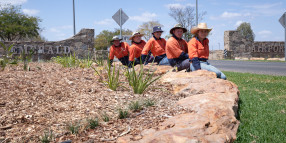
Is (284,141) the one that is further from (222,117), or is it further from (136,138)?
(136,138)

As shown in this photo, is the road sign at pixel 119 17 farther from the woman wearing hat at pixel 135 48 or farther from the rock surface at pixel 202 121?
the rock surface at pixel 202 121

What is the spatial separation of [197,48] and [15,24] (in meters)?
29.3

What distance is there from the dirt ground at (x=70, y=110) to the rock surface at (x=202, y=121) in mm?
129

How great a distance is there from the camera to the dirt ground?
2.32 metres

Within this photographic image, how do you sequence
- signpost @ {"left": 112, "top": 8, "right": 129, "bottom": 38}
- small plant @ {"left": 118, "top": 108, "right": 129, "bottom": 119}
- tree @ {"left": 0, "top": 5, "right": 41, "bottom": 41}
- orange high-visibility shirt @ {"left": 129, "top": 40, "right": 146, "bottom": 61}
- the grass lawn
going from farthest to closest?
tree @ {"left": 0, "top": 5, "right": 41, "bottom": 41} → signpost @ {"left": 112, "top": 8, "right": 129, "bottom": 38} → orange high-visibility shirt @ {"left": 129, "top": 40, "right": 146, "bottom": 61} → the grass lawn → small plant @ {"left": 118, "top": 108, "right": 129, "bottom": 119}

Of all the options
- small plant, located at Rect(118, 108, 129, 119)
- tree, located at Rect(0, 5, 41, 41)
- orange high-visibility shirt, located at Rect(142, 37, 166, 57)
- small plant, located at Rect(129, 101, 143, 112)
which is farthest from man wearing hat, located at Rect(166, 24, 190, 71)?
tree, located at Rect(0, 5, 41, 41)

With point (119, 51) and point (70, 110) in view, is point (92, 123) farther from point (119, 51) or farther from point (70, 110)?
point (119, 51)

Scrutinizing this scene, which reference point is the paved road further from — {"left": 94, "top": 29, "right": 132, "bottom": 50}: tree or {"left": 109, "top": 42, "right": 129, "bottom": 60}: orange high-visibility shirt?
{"left": 94, "top": 29, "right": 132, "bottom": 50}: tree

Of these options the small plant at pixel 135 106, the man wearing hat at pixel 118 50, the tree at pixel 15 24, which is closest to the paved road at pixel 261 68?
the man wearing hat at pixel 118 50

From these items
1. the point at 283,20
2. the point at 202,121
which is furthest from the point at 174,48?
the point at 283,20

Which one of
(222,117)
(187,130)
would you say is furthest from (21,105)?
(222,117)

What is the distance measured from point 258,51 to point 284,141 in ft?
87.1

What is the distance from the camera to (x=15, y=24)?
29359mm

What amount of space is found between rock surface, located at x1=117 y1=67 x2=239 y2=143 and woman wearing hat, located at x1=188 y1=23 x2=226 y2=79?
1182mm
